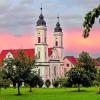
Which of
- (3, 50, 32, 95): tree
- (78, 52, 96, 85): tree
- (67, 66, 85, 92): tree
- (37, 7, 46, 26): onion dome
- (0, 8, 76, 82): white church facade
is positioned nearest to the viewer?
(3, 50, 32, 95): tree

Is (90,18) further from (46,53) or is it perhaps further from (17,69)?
(46,53)

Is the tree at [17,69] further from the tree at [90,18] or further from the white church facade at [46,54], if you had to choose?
the white church facade at [46,54]

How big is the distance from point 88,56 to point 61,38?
79.3 metres

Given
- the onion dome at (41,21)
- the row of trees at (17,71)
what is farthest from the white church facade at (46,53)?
the row of trees at (17,71)

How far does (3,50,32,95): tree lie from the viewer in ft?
238

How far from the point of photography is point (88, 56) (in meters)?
101

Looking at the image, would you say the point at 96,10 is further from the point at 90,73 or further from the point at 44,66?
the point at 44,66

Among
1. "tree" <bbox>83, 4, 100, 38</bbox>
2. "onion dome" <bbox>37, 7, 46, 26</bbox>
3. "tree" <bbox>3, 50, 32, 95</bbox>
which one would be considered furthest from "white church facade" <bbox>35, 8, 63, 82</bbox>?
"tree" <bbox>83, 4, 100, 38</bbox>

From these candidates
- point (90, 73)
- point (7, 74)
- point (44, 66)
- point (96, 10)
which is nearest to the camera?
point (96, 10)

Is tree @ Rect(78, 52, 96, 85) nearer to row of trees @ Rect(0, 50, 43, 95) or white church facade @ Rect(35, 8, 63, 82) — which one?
row of trees @ Rect(0, 50, 43, 95)

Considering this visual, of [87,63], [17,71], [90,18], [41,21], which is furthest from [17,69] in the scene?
[41,21]

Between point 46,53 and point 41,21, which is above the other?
point 41,21

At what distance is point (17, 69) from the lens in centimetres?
7275

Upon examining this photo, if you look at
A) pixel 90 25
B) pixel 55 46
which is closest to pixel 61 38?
pixel 55 46
